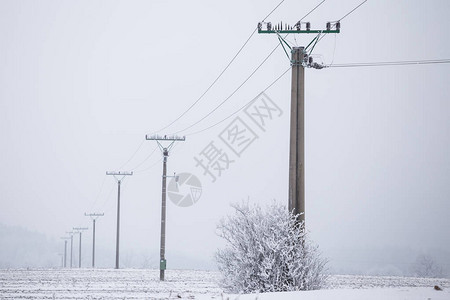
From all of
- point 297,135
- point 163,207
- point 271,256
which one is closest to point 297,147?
point 297,135

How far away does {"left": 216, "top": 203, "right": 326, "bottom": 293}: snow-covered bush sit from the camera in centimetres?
1800

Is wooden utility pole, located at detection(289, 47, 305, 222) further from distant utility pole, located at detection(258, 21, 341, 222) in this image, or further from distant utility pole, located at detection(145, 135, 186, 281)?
distant utility pole, located at detection(145, 135, 186, 281)

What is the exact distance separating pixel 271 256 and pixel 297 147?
144 inches

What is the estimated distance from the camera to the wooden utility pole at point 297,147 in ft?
63.5

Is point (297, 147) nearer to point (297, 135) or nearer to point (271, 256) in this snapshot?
Answer: point (297, 135)

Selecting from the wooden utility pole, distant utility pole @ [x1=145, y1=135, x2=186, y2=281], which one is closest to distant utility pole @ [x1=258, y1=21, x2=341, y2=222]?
the wooden utility pole

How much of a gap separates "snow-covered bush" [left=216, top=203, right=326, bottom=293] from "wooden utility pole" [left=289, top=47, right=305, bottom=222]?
0.65 metres

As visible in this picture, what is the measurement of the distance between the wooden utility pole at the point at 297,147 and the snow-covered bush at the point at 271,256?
2.12 feet

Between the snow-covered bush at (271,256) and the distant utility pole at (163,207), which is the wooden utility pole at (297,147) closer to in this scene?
the snow-covered bush at (271,256)

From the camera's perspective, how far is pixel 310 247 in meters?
18.6

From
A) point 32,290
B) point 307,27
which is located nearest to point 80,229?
point 32,290

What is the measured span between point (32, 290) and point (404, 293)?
16.3 meters

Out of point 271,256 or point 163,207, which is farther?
point 163,207

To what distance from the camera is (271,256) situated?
1802 centimetres
